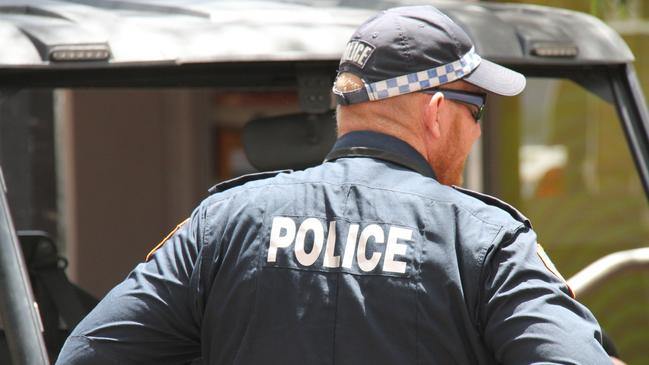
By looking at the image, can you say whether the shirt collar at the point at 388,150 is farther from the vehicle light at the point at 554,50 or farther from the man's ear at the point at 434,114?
the vehicle light at the point at 554,50

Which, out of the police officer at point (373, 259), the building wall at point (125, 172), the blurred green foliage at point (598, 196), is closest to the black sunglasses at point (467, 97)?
the police officer at point (373, 259)

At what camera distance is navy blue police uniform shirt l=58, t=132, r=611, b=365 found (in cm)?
195

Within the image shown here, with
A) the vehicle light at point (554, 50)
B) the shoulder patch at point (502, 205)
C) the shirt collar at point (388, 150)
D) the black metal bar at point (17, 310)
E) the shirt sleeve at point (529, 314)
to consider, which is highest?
the vehicle light at point (554, 50)

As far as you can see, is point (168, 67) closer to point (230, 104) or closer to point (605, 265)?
point (605, 265)

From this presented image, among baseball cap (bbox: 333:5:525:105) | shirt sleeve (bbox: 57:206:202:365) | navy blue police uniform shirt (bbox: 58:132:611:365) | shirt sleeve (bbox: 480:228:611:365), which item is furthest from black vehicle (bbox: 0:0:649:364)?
shirt sleeve (bbox: 480:228:611:365)

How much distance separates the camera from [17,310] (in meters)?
2.41

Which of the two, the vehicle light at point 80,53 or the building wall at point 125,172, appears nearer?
the vehicle light at point 80,53

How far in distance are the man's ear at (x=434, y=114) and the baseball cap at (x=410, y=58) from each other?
0.03 metres

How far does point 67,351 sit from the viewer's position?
2158mm

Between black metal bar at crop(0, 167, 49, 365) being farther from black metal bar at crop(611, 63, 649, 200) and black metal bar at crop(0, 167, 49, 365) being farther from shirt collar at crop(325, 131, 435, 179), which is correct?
black metal bar at crop(611, 63, 649, 200)

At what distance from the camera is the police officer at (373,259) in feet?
6.48

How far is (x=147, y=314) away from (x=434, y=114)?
0.64 meters

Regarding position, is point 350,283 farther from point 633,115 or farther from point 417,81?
point 633,115

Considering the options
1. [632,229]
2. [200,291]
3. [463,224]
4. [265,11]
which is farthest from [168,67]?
[632,229]
